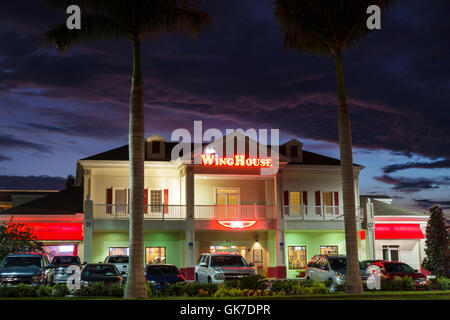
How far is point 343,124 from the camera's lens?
18.4m

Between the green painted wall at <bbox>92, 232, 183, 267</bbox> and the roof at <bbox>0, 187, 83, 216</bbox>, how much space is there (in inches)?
93.0

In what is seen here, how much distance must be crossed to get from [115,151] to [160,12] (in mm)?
20595

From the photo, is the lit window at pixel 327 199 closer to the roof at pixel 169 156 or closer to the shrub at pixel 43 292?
the roof at pixel 169 156

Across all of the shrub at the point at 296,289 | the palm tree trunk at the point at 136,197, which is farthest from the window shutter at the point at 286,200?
the palm tree trunk at the point at 136,197

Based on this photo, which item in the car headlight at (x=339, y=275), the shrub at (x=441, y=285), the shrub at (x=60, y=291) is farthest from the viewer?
the car headlight at (x=339, y=275)

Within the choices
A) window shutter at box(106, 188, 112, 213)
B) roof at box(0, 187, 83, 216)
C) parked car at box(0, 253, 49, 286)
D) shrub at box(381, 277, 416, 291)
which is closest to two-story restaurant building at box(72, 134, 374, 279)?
window shutter at box(106, 188, 112, 213)

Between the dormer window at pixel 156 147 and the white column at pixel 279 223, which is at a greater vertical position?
the dormer window at pixel 156 147

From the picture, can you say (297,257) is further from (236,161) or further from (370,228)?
(236,161)

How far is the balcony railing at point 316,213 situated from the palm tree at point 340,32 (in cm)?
1774

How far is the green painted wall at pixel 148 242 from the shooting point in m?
34.9

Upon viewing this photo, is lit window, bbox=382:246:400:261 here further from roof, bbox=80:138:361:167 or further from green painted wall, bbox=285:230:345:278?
roof, bbox=80:138:361:167

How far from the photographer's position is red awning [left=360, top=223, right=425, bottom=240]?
124 feet

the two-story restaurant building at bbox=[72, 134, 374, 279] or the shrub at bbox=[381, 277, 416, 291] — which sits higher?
the two-story restaurant building at bbox=[72, 134, 374, 279]

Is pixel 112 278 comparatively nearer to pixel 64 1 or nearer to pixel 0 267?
pixel 0 267
